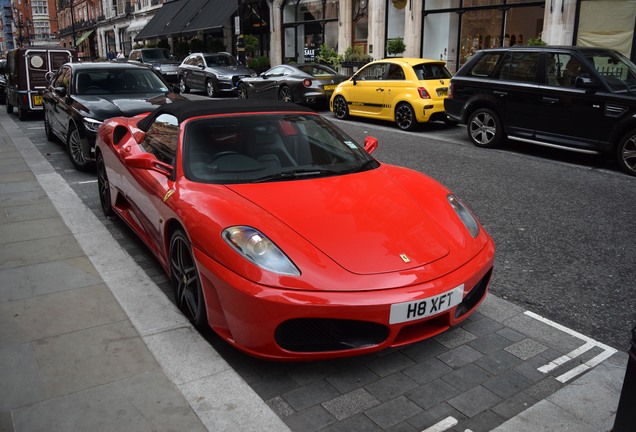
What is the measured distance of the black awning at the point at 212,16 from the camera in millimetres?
30438

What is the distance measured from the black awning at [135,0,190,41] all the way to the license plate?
37.5 meters

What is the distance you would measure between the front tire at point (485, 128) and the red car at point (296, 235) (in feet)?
21.5

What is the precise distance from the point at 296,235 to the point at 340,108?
12008 mm

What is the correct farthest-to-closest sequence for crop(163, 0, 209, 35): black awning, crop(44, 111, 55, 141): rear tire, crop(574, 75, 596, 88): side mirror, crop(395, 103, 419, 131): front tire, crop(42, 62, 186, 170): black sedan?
crop(163, 0, 209, 35): black awning < crop(395, 103, 419, 131): front tire < crop(44, 111, 55, 141): rear tire < crop(574, 75, 596, 88): side mirror < crop(42, 62, 186, 170): black sedan

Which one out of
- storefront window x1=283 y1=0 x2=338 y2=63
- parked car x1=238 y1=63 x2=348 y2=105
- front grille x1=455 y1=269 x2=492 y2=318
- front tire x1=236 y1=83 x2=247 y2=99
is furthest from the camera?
storefront window x1=283 y1=0 x2=338 y2=63

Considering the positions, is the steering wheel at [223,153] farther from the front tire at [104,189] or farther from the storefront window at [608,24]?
the storefront window at [608,24]

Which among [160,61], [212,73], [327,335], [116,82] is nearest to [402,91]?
[116,82]

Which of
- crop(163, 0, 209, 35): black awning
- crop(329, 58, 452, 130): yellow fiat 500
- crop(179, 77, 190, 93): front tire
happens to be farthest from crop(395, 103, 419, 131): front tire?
crop(163, 0, 209, 35): black awning

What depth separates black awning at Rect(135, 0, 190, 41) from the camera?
38.1 metres

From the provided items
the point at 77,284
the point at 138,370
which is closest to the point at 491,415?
the point at 138,370

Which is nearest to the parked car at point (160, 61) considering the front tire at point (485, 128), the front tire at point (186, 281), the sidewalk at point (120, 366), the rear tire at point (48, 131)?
the rear tire at point (48, 131)

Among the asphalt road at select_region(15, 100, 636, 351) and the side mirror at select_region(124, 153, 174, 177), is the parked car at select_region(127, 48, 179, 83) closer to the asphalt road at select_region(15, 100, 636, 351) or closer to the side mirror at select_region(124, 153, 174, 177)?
the asphalt road at select_region(15, 100, 636, 351)

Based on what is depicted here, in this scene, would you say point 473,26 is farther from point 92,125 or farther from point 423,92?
point 92,125

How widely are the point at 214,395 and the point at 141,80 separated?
25.3 feet
